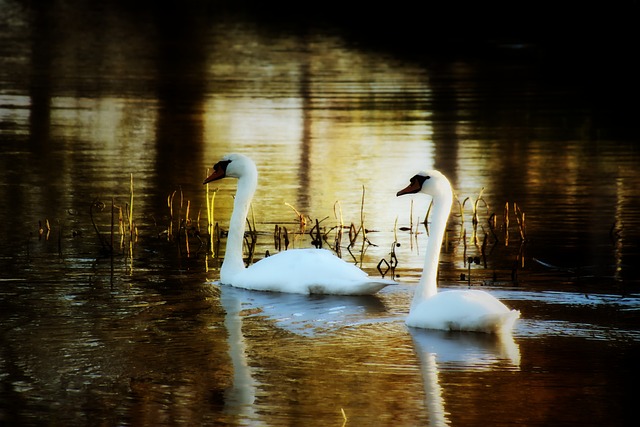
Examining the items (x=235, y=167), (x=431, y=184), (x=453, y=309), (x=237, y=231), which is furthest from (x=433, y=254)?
(x=235, y=167)

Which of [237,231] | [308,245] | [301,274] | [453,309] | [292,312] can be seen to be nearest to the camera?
[453,309]

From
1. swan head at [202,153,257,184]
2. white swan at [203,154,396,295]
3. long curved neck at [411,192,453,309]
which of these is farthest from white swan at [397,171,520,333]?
swan head at [202,153,257,184]

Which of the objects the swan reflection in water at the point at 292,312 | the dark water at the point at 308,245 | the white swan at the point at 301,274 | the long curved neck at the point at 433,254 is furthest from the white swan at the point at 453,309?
the white swan at the point at 301,274

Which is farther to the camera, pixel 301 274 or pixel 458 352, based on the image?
pixel 301 274

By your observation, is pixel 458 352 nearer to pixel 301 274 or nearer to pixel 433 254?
pixel 433 254

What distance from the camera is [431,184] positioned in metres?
12.5

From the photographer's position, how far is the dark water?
9.84 meters

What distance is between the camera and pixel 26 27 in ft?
226

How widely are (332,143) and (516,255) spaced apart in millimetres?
11710

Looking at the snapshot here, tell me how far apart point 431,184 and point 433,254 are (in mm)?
616

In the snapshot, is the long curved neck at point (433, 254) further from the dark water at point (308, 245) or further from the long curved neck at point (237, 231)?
the long curved neck at point (237, 231)

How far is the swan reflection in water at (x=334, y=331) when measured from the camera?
9.80 metres

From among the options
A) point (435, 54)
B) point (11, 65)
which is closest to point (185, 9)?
point (435, 54)

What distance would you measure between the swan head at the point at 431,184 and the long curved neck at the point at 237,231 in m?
2.37
